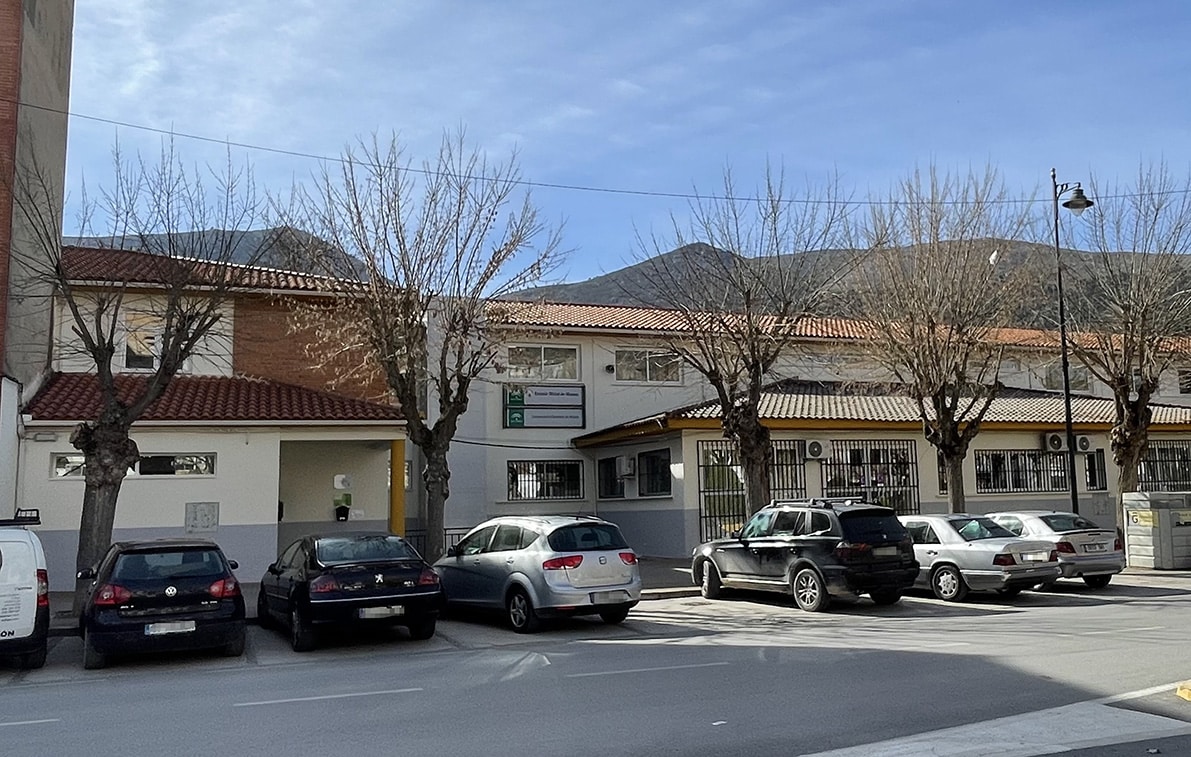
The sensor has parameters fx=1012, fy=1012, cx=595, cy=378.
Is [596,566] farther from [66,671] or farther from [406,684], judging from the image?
[66,671]

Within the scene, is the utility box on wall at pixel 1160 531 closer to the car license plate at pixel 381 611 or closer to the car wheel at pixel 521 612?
the car wheel at pixel 521 612

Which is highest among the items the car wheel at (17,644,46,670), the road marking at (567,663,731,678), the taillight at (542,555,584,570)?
the taillight at (542,555,584,570)

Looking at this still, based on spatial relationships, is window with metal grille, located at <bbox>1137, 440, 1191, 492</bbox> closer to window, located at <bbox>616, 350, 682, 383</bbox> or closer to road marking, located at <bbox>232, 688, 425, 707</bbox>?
window, located at <bbox>616, 350, 682, 383</bbox>

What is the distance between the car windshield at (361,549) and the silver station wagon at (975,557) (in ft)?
30.4

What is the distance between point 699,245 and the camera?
21875 millimetres

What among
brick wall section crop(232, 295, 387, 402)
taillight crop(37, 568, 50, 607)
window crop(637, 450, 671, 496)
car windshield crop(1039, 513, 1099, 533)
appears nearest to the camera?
taillight crop(37, 568, 50, 607)

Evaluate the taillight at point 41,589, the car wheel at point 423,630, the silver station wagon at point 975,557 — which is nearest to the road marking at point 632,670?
the car wheel at point 423,630

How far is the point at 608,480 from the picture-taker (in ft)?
96.3

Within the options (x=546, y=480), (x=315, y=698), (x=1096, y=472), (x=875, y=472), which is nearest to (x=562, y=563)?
(x=315, y=698)

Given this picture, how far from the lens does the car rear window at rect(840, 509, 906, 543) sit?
15977 millimetres

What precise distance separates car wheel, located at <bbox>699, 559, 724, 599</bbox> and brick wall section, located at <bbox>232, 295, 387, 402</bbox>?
9.71 m

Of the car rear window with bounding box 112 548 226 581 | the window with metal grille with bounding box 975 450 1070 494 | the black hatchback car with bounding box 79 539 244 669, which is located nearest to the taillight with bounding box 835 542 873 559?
the black hatchback car with bounding box 79 539 244 669

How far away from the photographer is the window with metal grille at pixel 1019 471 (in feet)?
97.3

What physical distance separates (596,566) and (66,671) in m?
6.62
